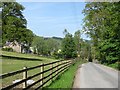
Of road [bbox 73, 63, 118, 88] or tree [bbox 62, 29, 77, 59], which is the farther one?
tree [bbox 62, 29, 77, 59]

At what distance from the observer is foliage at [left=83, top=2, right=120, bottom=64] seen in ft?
122

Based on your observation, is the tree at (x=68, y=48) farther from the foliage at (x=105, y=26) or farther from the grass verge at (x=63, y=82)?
the grass verge at (x=63, y=82)

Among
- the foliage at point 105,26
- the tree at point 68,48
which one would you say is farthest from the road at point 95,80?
the tree at point 68,48

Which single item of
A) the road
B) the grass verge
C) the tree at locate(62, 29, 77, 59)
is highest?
the tree at locate(62, 29, 77, 59)

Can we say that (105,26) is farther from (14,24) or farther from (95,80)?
(95,80)

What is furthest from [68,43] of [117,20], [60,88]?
[60,88]

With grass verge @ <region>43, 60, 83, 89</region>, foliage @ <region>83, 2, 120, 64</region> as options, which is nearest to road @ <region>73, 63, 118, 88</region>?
grass verge @ <region>43, 60, 83, 89</region>

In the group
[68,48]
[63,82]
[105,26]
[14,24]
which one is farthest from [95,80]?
[68,48]

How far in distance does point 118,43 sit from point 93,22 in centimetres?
1672

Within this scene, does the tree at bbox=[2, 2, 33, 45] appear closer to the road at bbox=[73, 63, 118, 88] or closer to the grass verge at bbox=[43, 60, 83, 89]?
the road at bbox=[73, 63, 118, 88]

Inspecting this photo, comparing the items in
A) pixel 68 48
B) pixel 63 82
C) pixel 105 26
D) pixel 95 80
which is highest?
pixel 105 26

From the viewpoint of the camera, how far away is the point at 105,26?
164 feet

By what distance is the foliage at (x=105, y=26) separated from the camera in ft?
122

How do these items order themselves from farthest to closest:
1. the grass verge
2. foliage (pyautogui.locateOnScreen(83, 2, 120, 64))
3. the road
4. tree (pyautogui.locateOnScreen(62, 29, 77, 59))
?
tree (pyautogui.locateOnScreen(62, 29, 77, 59)) → foliage (pyautogui.locateOnScreen(83, 2, 120, 64)) → the road → the grass verge
